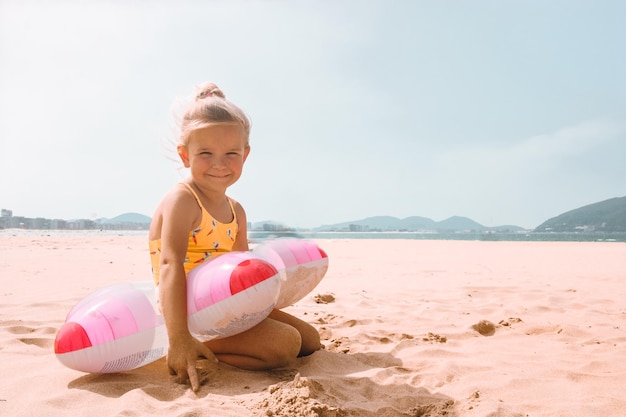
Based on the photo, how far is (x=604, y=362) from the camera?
10.0 feet

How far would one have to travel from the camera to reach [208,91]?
3059mm

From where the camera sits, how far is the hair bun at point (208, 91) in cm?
301

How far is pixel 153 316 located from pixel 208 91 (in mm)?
1482

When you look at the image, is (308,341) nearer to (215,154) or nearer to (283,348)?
(283,348)

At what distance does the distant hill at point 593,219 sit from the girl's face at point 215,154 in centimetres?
9763

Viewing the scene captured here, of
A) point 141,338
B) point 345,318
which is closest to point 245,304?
point 141,338

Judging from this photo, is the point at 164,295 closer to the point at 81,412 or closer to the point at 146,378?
the point at 146,378

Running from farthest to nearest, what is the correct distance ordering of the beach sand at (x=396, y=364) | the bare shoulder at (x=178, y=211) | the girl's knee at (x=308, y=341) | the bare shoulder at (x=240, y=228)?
the bare shoulder at (x=240, y=228) → the girl's knee at (x=308, y=341) → the bare shoulder at (x=178, y=211) → the beach sand at (x=396, y=364)

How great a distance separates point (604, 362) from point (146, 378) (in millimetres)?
2944

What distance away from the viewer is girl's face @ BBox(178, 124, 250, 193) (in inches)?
113

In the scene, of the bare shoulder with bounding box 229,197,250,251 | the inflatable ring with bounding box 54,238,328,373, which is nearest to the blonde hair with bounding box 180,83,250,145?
the bare shoulder with bounding box 229,197,250,251

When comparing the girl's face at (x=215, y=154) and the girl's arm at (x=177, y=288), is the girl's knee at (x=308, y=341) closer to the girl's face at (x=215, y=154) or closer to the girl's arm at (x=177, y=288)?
the girl's arm at (x=177, y=288)

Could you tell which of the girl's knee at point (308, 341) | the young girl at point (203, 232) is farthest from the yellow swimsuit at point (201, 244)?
the girl's knee at point (308, 341)

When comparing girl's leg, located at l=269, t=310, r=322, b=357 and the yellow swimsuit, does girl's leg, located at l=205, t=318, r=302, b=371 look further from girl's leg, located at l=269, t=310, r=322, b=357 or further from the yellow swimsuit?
the yellow swimsuit
